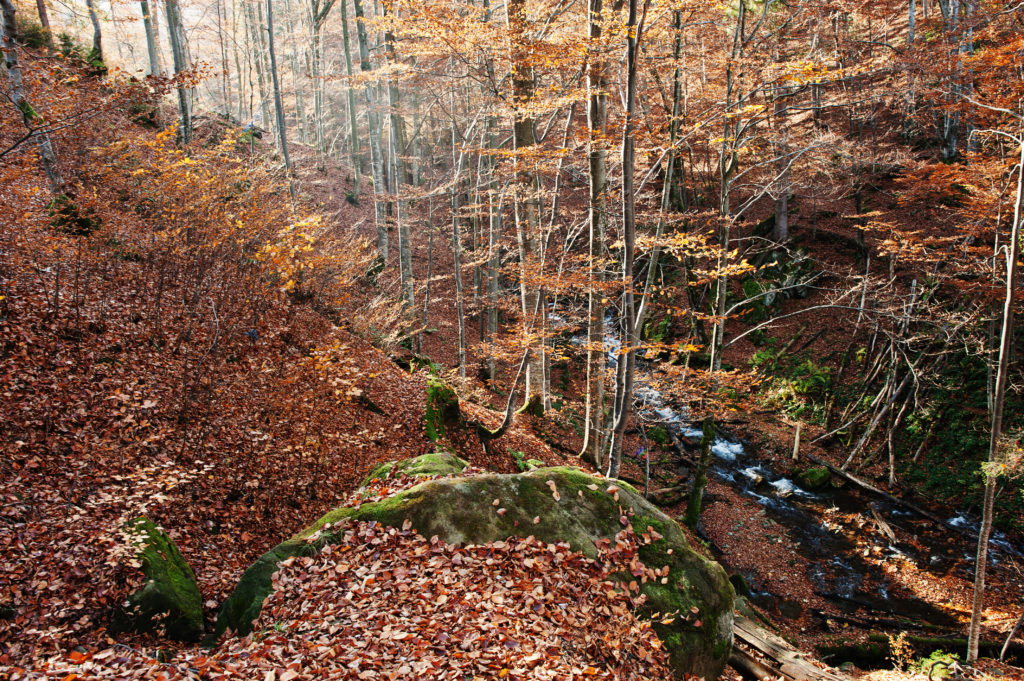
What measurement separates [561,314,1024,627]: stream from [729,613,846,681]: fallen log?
3.72 m

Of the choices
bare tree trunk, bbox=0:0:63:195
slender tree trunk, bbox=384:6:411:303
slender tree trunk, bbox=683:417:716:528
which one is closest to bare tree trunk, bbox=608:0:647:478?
slender tree trunk, bbox=683:417:716:528

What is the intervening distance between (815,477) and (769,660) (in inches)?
347

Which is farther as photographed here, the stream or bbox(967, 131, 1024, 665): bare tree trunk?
the stream

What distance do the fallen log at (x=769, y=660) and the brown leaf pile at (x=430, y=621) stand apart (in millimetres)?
2647

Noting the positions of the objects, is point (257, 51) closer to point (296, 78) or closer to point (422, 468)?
point (296, 78)

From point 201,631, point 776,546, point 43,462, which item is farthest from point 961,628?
point 43,462

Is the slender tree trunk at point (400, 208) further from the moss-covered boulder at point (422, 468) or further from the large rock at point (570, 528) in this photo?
the large rock at point (570, 528)

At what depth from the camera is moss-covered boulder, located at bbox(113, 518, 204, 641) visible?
4.49 meters

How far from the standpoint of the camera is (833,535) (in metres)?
12.2

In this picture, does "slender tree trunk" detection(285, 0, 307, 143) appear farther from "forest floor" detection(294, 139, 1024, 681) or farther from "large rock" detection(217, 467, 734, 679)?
"large rock" detection(217, 467, 734, 679)

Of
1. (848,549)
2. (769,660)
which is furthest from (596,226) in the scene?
(848,549)

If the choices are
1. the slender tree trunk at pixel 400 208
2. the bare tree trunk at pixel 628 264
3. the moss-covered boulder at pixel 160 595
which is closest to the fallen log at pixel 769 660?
the bare tree trunk at pixel 628 264

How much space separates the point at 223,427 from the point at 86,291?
3.07m

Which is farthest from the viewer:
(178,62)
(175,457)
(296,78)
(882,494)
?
(296,78)
